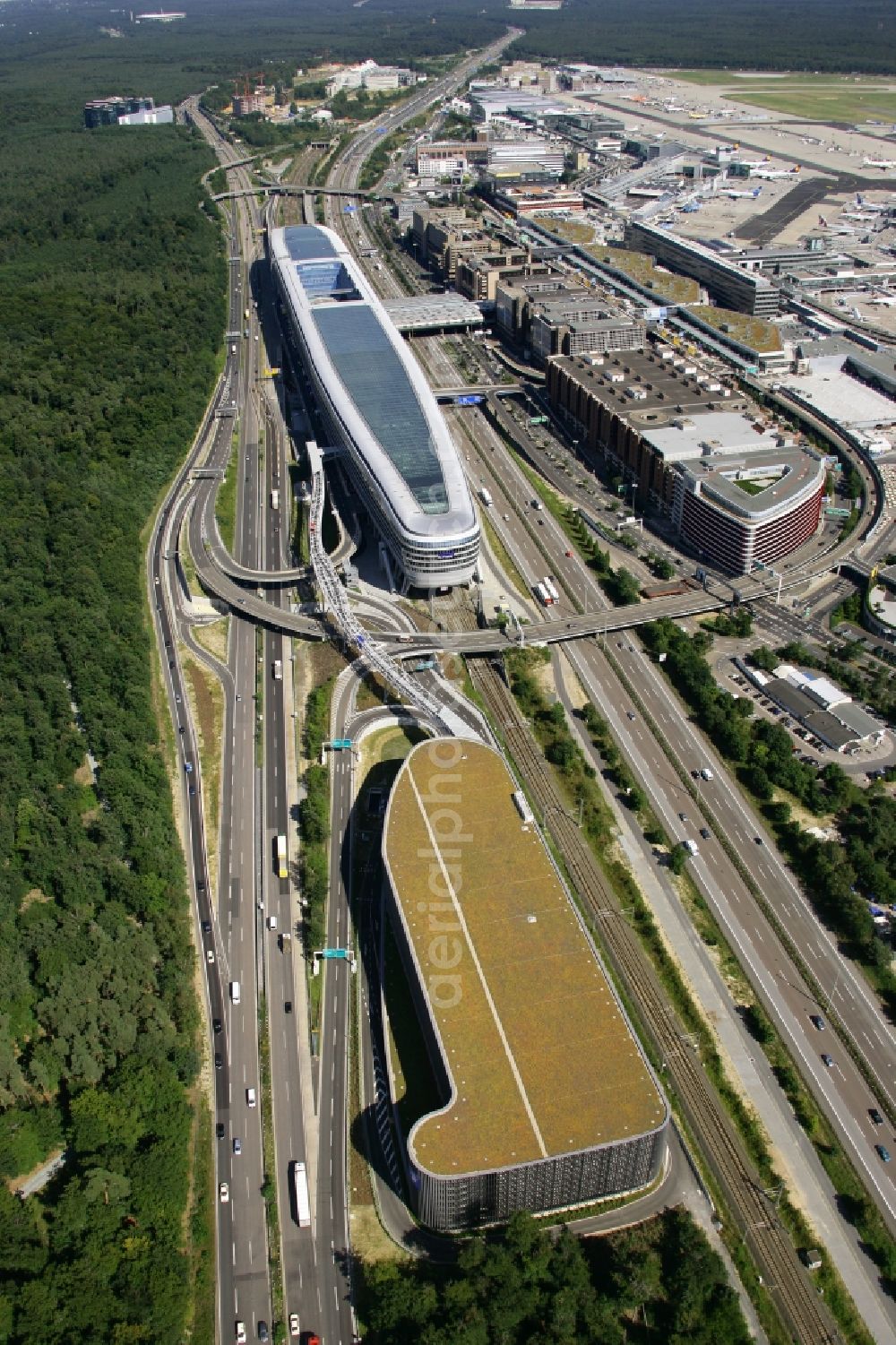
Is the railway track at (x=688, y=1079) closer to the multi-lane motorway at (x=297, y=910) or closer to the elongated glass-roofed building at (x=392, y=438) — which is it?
the multi-lane motorway at (x=297, y=910)

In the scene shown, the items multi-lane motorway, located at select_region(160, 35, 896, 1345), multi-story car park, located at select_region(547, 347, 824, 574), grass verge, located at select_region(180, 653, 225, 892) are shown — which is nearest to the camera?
multi-lane motorway, located at select_region(160, 35, 896, 1345)

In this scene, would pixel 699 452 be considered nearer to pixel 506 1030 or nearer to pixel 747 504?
pixel 747 504

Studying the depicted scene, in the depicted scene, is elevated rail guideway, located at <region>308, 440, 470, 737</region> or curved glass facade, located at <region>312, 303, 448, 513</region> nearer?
elevated rail guideway, located at <region>308, 440, 470, 737</region>

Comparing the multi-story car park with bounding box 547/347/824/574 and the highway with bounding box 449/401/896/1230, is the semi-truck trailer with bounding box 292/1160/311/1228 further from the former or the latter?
the multi-story car park with bounding box 547/347/824/574

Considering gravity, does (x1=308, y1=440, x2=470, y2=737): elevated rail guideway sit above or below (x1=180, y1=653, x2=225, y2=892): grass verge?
above

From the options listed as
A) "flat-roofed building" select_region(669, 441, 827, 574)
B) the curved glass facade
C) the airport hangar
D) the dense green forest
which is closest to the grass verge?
the airport hangar

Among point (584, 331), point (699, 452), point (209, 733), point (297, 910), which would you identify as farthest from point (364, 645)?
point (584, 331)

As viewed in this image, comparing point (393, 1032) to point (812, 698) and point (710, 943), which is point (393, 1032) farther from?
point (812, 698)

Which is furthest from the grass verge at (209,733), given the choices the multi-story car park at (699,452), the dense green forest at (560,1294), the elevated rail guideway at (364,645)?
the multi-story car park at (699,452)

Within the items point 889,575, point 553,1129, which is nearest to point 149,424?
point 889,575
